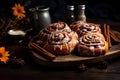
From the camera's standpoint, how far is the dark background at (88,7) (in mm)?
Answer: 1531

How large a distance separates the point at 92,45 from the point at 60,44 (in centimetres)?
12

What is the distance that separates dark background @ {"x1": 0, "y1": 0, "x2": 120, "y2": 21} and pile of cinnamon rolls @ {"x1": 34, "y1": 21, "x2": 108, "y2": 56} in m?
0.46

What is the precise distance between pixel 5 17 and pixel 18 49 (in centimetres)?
34

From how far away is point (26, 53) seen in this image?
1132 mm

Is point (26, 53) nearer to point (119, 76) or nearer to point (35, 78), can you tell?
point (35, 78)

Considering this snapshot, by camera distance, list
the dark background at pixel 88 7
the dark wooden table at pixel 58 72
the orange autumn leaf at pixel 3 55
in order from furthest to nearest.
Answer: the dark background at pixel 88 7 < the orange autumn leaf at pixel 3 55 < the dark wooden table at pixel 58 72

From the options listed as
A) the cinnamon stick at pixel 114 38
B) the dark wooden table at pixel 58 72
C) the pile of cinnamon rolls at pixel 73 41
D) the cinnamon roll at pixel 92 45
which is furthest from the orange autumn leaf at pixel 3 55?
the cinnamon stick at pixel 114 38

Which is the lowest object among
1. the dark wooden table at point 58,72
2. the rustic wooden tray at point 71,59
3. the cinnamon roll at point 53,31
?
the dark wooden table at point 58,72

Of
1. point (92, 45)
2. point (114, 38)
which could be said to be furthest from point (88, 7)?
point (92, 45)

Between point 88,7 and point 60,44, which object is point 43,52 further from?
point 88,7

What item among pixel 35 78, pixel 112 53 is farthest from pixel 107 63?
pixel 35 78

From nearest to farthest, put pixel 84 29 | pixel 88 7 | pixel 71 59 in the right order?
pixel 71 59, pixel 84 29, pixel 88 7

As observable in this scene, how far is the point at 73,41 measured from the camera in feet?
3.33

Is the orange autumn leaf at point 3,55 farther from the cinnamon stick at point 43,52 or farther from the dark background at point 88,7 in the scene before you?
the dark background at point 88,7
